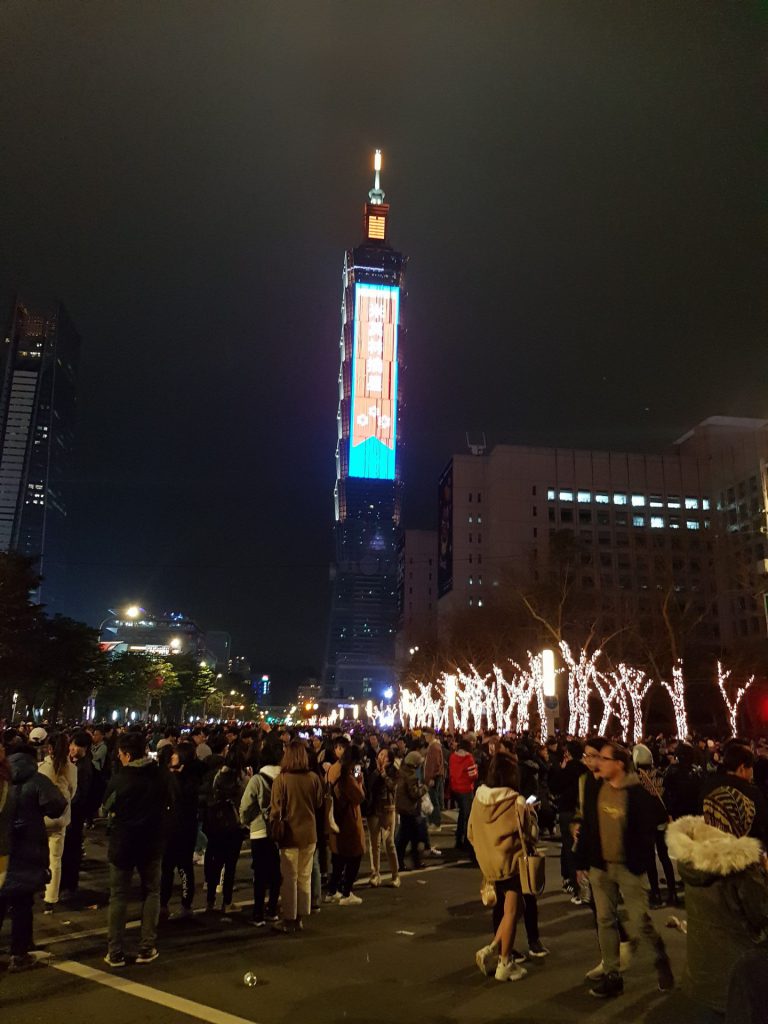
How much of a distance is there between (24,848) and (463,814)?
8.50 m

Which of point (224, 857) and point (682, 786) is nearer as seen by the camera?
point (224, 857)

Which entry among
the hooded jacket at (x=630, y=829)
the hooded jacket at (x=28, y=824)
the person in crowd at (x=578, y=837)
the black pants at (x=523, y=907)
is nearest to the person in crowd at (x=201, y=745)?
the hooded jacket at (x=28, y=824)

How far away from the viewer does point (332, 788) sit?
9.44 m

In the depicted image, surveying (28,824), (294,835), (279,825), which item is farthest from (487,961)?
(28,824)

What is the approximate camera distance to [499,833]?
6504 mm

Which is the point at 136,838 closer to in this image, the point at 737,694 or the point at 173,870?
the point at 173,870

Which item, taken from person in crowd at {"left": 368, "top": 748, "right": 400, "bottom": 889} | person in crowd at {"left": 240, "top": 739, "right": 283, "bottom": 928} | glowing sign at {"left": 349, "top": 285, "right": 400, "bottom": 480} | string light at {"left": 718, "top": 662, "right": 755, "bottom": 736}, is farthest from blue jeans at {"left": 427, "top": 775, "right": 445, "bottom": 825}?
glowing sign at {"left": 349, "top": 285, "right": 400, "bottom": 480}

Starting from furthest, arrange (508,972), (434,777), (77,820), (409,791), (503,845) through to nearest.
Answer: (434,777) → (409,791) → (77,820) → (503,845) → (508,972)

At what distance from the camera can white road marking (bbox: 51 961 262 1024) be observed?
17.9 feet

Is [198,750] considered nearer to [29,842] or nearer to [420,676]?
[29,842]

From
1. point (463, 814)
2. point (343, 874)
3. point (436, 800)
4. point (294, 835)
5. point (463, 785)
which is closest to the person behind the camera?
point (294, 835)

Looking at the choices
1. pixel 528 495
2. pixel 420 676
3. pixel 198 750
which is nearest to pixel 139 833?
pixel 198 750

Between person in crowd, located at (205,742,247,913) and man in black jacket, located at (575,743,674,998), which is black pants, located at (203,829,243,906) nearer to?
person in crowd, located at (205,742,247,913)

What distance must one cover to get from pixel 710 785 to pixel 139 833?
4.81 meters
